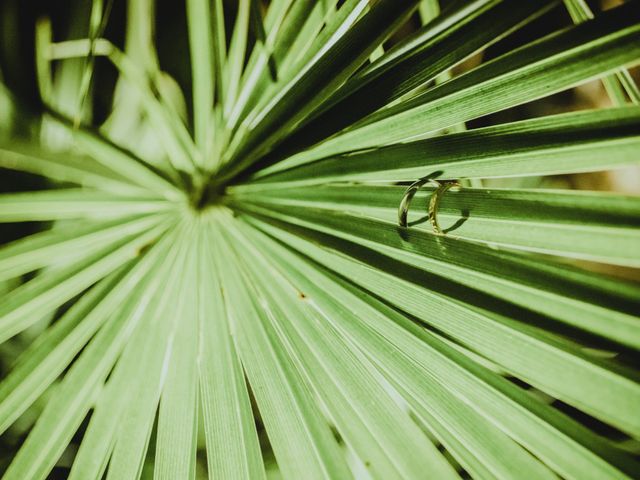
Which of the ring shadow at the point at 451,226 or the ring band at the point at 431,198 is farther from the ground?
the ring band at the point at 431,198

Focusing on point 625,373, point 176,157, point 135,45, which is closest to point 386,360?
point 625,373

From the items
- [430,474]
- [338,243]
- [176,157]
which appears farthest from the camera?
[176,157]

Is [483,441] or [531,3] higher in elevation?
[531,3]

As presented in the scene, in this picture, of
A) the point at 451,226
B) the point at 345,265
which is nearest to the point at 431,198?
the point at 451,226

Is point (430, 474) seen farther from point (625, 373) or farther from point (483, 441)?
point (625, 373)

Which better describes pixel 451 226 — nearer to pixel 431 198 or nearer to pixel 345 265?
pixel 431 198

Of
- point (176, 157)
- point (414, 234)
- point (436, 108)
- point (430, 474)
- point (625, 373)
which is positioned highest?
point (176, 157)

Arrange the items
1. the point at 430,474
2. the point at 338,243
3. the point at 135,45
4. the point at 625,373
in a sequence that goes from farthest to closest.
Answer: the point at 135,45, the point at 338,243, the point at 430,474, the point at 625,373

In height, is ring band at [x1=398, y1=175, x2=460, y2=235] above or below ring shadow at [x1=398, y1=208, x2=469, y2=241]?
above
